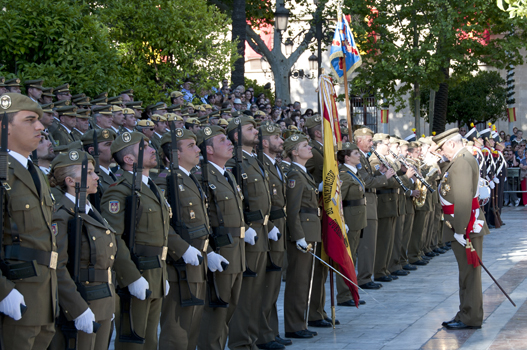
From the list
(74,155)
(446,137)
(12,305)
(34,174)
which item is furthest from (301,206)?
(12,305)

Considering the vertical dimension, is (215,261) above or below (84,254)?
below

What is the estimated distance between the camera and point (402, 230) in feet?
40.8

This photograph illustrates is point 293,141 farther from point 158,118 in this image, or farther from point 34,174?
point 34,174

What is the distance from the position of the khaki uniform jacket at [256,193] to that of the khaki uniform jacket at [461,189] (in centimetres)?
211

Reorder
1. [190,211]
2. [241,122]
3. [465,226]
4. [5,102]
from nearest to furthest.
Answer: [5,102] < [190,211] < [241,122] < [465,226]

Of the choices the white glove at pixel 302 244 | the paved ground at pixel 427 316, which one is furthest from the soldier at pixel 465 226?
the white glove at pixel 302 244

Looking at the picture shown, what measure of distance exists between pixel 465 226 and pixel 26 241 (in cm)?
505

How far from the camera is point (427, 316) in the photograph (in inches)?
336

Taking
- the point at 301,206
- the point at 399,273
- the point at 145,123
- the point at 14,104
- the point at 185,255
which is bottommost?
the point at 399,273

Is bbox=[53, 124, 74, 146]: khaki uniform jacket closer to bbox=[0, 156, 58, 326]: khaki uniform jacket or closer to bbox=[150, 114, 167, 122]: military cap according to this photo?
bbox=[150, 114, 167, 122]: military cap

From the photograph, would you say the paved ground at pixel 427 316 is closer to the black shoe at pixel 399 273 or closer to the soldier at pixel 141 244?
the black shoe at pixel 399 273

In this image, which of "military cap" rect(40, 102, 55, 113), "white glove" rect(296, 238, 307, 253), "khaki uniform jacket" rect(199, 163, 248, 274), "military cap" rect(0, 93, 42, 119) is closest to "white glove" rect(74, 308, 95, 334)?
"military cap" rect(0, 93, 42, 119)

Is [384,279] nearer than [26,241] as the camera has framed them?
No

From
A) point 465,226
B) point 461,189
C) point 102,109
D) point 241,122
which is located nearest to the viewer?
point 241,122
